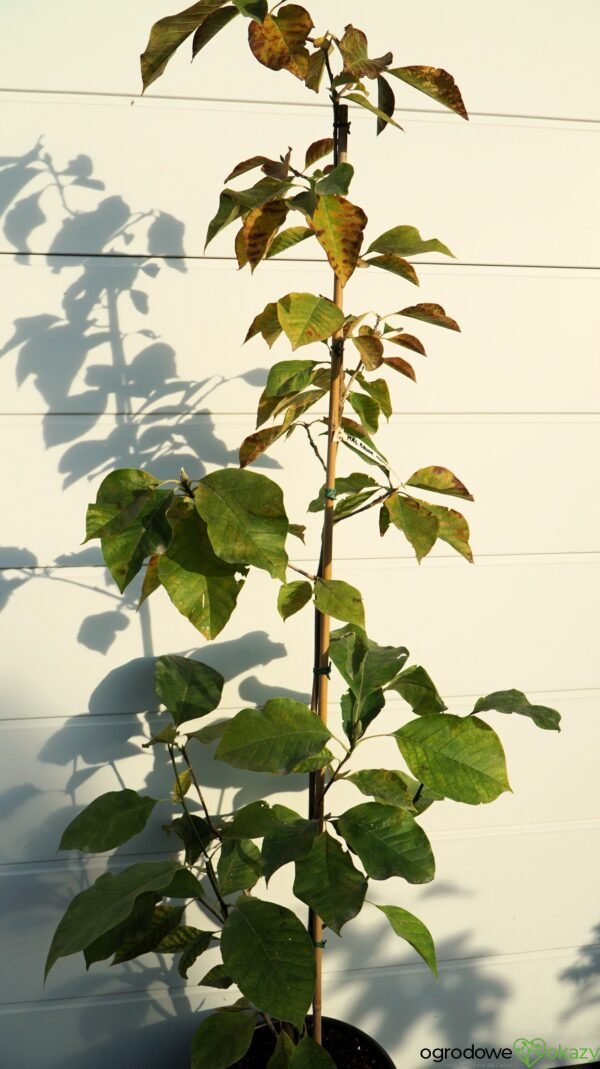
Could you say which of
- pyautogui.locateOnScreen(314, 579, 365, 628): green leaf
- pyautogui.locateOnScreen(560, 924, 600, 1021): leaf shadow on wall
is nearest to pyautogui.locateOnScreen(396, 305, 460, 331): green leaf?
pyautogui.locateOnScreen(314, 579, 365, 628): green leaf

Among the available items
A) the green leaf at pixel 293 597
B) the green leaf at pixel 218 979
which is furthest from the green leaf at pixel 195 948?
the green leaf at pixel 293 597

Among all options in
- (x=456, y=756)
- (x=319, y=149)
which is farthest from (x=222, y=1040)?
(x=319, y=149)

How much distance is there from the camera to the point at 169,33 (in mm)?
936

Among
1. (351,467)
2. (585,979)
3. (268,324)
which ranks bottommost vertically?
(585,979)

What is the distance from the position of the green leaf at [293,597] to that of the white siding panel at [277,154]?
58 centimetres

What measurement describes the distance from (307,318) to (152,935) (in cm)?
93

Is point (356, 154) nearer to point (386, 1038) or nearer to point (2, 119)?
point (2, 119)

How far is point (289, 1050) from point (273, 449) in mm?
910

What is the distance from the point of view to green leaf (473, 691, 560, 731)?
3.84 feet

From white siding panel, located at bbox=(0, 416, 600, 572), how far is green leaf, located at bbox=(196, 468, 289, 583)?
43 cm

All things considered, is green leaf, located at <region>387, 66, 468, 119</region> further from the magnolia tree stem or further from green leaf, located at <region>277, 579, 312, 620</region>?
green leaf, located at <region>277, 579, 312, 620</region>

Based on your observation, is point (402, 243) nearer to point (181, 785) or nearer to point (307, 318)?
point (307, 318)

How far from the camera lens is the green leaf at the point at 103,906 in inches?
43.8

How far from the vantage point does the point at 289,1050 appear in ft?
4.28
